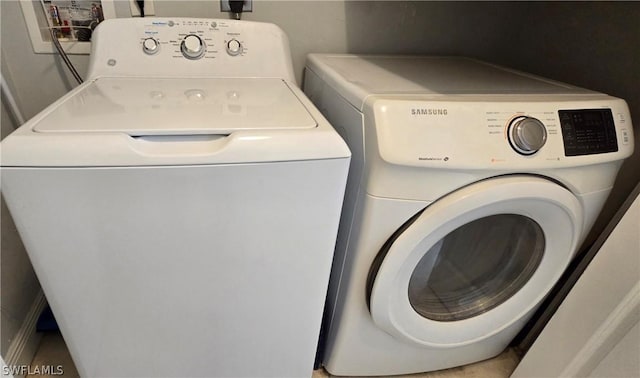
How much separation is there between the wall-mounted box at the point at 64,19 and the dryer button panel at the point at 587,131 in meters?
1.16

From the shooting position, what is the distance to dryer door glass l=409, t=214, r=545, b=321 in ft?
2.95

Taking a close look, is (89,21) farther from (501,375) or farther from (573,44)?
(501,375)

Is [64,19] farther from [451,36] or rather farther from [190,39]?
[451,36]

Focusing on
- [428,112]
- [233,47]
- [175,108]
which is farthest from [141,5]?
[428,112]

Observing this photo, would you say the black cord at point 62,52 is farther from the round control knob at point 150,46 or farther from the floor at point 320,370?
the floor at point 320,370

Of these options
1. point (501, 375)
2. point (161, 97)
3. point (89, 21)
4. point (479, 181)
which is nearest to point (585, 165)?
point (479, 181)

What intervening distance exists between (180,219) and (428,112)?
47cm

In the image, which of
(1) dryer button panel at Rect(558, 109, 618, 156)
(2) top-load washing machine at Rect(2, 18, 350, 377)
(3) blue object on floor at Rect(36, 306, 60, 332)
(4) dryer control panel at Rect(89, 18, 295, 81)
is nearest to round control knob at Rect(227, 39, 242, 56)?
(4) dryer control panel at Rect(89, 18, 295, 81)

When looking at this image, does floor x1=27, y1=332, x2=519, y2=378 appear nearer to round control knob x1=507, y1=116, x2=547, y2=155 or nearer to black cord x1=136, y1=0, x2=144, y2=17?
round control knob x1=507, y1=116, x2=547, y2=155

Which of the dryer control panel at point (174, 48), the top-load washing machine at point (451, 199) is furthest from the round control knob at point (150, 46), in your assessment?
the top-load washing machine at point (451, 199)

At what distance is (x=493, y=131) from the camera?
71cm

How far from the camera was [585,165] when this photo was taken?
78 cm

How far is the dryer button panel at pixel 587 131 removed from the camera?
2.46ft

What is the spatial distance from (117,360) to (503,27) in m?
1.54
